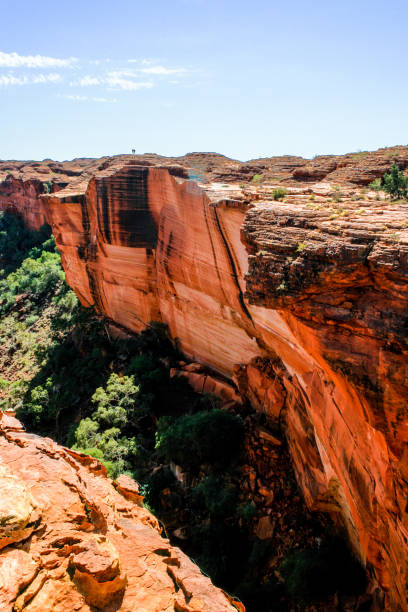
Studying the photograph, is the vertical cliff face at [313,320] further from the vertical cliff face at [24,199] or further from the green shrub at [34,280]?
the vertical cliff face at [24,199]

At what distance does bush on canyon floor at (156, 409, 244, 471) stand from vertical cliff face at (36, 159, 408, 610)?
1.74 m

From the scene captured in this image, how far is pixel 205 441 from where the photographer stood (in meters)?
15.3

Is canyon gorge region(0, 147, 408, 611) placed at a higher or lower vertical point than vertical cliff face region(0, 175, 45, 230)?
lower

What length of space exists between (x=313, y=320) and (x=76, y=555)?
214 inches

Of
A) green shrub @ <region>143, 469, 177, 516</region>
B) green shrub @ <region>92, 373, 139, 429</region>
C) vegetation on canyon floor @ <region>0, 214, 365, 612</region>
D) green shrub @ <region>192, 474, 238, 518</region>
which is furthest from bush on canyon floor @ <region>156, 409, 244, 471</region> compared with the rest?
green shrub @ <region>92, 373, 139, 429</region>

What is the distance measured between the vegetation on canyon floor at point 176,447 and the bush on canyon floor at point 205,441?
41mm

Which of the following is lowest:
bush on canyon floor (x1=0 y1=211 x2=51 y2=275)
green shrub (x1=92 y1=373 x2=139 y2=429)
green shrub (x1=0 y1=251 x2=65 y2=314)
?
green shrub (x1=92 y1=373 x2=139 y2=429)

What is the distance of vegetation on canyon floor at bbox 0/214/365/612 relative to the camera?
11477 millimetres

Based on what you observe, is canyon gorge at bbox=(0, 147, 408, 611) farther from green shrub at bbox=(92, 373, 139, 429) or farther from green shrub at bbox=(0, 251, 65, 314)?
green shrub at bbox=(0, 251, 65, 314)

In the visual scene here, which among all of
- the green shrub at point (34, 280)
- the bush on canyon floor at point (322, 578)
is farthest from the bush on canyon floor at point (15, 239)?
the bush on canyon floor at point (322, 578)

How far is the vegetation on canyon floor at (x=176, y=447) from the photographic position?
1148 cm

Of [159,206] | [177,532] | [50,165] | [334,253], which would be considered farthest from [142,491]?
[50,165]

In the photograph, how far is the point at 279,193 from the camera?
12.7 meters

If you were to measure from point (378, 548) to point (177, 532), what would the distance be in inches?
309
